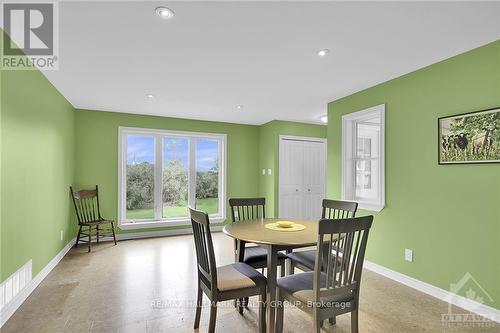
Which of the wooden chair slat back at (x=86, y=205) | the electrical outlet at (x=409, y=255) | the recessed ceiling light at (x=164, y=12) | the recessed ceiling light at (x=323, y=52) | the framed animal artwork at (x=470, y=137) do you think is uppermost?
the recessed ceiling light at (x=164, y=12)

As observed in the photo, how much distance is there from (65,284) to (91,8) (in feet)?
9.16

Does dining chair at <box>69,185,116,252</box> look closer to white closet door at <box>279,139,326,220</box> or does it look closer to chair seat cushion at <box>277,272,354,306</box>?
white closet door at <box>279,139,326,220</box>

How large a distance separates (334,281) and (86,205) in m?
4.49

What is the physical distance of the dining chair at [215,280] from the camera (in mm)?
1870

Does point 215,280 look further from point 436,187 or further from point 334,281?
point 436,187

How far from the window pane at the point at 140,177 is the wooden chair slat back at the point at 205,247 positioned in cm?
356

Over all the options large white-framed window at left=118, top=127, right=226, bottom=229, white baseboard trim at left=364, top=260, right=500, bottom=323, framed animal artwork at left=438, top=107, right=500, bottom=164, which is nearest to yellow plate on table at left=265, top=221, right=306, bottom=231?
white baseboard trim at left=364, top=260, right=500, bottom=323

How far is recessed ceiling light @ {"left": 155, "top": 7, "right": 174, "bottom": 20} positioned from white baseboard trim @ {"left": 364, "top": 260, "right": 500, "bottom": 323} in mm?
3459

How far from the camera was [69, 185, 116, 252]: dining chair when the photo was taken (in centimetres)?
442

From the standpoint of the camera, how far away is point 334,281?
174 centimetres

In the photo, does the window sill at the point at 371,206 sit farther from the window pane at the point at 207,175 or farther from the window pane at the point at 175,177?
the window pane at the point at 175,177

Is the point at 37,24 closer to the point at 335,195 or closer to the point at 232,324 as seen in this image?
the point at 232,324

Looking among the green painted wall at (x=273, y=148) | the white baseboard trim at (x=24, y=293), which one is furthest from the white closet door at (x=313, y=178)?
the white baseboard trim at (x=24, y=293)

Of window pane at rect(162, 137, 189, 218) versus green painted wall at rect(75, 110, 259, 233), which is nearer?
green painted wall at rect(75, 110, 259, 233)
